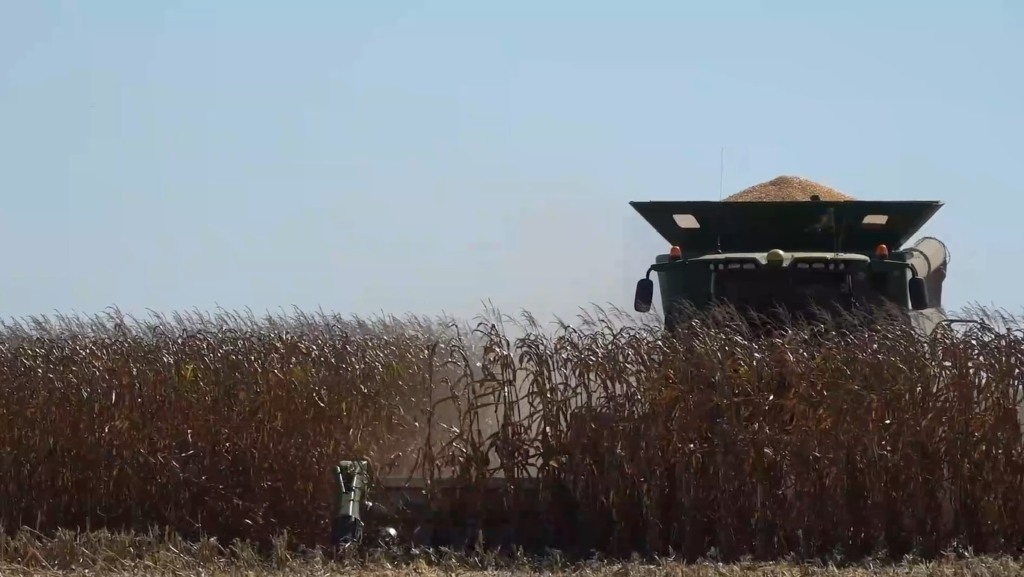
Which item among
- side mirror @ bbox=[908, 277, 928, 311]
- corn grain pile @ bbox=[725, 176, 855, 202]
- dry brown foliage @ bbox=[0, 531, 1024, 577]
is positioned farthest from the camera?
corn grain pile @ bbox=[725, 176, 855, 202]

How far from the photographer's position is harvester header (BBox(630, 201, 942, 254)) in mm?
10531

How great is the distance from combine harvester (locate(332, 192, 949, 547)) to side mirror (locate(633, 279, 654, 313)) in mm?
11

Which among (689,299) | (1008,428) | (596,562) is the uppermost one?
(689,299)

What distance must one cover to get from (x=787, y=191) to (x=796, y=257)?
229cm

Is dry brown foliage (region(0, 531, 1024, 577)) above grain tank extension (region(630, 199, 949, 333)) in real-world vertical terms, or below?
below

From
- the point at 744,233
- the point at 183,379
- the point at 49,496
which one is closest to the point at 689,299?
the point at 744,233

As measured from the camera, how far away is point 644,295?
10.5 meters

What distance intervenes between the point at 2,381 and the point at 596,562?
15.2 feet

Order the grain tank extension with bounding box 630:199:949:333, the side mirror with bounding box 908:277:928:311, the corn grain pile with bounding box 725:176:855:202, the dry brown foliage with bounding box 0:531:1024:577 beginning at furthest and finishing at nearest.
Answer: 1. the corn grain pile with bounding box 725:176:855:202
2. the side mirror with bounding box 908:277:928:311
3. the grain tank extension with bounding box 630:199:949:333
4. the dry brown foliage with bounding box 0:531:1024:577

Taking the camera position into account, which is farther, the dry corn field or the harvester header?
the harvester header

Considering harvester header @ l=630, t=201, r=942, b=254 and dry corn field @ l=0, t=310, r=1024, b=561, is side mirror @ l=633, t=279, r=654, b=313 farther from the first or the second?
dry corn field @ l=0, t=310, r=1024, b=561

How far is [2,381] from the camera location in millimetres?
9719

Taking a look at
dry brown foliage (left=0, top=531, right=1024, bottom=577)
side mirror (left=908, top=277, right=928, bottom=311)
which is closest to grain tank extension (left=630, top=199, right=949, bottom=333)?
side mirror (left=908, top=277, right=928, bottom=311)

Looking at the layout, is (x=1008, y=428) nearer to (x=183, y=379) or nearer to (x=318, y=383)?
(x=318, y=383)
